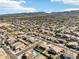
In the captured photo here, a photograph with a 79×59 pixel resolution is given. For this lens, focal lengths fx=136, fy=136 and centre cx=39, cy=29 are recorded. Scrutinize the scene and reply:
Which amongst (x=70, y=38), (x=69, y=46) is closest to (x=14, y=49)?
(x=69, y=46)

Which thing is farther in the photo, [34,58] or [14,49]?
[14,49]

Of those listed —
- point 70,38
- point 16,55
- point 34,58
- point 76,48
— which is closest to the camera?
point 34,58

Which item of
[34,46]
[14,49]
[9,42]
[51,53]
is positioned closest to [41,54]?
[51,53]

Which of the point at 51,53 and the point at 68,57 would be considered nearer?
the point at 68,57

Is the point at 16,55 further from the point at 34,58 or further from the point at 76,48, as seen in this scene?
the point at 76,48

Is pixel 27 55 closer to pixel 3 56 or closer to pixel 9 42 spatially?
pixel 3 56

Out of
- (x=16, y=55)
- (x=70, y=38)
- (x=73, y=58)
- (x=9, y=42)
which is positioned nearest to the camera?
(x=73, y=58)

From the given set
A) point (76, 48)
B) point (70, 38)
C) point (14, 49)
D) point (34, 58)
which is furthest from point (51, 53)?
point (70, 38)

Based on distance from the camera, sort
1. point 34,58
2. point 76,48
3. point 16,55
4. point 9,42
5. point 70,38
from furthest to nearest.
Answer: point 70,38, point 9,42, point 76,48, point 16,55, point 34,58

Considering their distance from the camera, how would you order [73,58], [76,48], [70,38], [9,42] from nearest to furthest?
[73,58] < [76,48] < [9,42] < [70,38]
